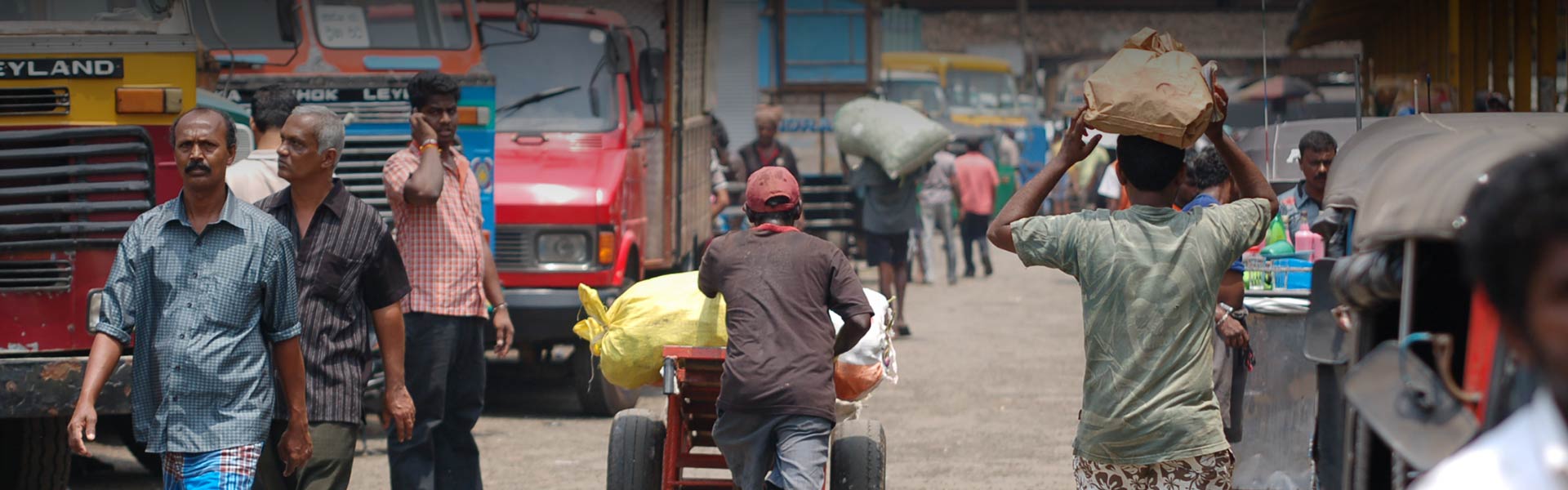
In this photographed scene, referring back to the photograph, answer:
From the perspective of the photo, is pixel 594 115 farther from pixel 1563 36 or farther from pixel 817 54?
pixel 817 54

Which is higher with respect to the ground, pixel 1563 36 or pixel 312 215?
pixel 1563 36

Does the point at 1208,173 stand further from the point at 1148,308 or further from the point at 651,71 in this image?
the point at 651,71

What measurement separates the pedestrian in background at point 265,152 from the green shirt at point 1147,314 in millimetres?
3108

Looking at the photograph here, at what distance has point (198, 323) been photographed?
14.2 ft

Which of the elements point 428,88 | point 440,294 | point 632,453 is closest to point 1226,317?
point 632,453

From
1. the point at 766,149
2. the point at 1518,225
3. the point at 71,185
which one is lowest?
the point at 1518,225

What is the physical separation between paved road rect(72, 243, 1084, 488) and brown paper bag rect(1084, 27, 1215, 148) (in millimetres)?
3516

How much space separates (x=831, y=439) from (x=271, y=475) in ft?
6.21

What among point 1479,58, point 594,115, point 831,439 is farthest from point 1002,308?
point 831,439

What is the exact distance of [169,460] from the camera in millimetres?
4402

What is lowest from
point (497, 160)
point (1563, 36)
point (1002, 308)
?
point (1002, 308)

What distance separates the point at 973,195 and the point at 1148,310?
15880 millimetres

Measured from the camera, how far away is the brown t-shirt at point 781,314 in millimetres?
4887

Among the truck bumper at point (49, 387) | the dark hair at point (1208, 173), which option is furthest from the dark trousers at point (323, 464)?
the dark hair at point (1208, 173)
